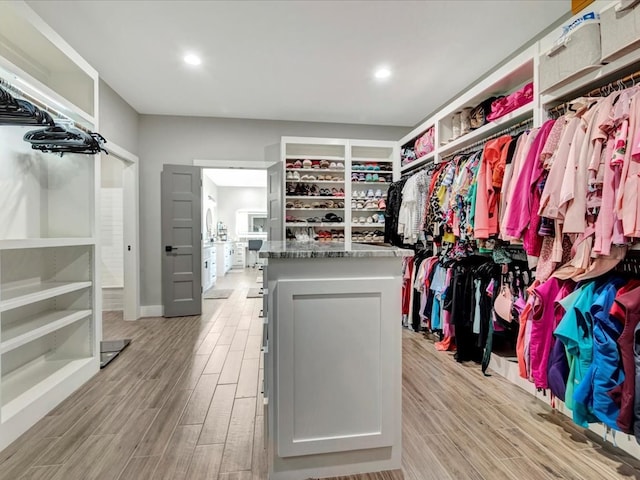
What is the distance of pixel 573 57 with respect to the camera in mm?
1717

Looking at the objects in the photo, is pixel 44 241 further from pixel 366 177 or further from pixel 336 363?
pixel 366 177

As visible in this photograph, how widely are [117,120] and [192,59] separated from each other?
1.42 metres

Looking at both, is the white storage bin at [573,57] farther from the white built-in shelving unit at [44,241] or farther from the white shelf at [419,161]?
the white built-in shelving unit at [44,241]

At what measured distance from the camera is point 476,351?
2.64 m

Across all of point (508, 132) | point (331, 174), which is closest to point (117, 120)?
point (331, 174)

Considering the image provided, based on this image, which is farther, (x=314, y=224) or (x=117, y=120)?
(x=314, y=224)

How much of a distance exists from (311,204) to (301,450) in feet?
11.1

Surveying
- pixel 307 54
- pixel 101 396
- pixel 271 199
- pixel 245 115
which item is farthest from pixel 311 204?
pixel 101 396

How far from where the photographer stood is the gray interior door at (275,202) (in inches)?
158

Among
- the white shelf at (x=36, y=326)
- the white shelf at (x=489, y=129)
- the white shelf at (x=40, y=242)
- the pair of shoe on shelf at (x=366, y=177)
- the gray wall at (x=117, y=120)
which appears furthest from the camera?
the pair of shoe on shelf at (x=366, y=177)

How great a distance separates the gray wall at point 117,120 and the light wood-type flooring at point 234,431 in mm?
2491

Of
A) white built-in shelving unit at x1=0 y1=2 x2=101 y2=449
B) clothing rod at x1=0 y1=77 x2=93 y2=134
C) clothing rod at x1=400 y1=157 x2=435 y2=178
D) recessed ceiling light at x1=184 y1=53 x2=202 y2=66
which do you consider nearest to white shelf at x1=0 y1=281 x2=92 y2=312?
white built-in shelving unit at x1=0 y1=2 x2=101 y2=449

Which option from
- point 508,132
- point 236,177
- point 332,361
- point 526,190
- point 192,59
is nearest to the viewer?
point 332,361

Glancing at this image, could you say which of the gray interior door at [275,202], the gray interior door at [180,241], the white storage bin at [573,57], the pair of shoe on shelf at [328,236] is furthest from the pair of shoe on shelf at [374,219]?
the white storage bin at [573,57]
